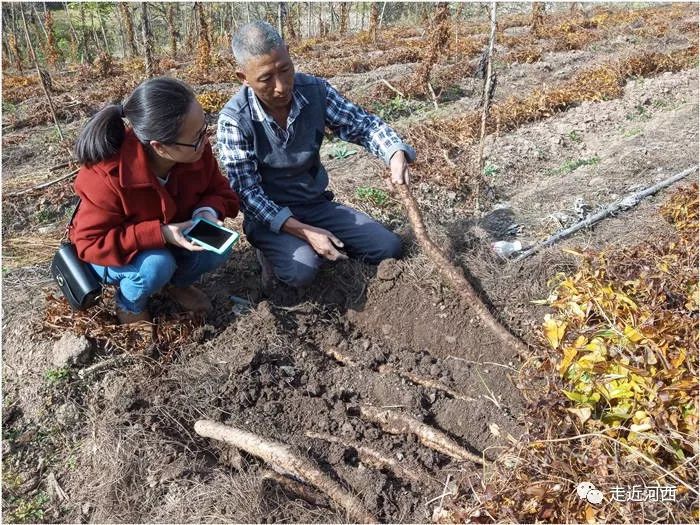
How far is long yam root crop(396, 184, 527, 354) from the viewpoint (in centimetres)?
248

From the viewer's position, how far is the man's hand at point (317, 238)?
269 centimetres

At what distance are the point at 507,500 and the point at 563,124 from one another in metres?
5.40

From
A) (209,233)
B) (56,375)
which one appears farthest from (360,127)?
(56,375)

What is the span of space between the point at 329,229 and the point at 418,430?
4.73ft

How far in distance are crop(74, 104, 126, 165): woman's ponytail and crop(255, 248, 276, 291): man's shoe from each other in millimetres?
1132

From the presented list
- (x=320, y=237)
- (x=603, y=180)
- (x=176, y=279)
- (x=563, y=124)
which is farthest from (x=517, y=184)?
(x=176, y=279)

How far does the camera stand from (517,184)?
4660 millimetres

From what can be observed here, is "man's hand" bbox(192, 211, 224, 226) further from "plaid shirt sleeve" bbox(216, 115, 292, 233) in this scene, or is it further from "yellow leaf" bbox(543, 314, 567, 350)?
"yellow leaf" bbox(543, 314, 567, 350)

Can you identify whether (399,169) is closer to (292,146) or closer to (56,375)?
(292,146)

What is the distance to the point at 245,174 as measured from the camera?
8.98 ft

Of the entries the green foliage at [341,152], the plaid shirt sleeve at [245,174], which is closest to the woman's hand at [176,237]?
the plaid shirt sleeve at [245,174]

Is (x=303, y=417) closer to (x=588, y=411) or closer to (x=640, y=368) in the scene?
(x=588, y=411)

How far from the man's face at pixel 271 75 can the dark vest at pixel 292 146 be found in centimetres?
17

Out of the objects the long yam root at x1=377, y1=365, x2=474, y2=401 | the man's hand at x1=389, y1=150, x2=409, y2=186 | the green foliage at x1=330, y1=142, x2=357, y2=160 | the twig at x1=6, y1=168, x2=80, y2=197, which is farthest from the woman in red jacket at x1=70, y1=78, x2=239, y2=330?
the twig at x1=6, y1=168, x2=80, y2=197
